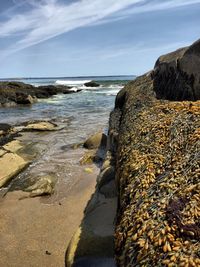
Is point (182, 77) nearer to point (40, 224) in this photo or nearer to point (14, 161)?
point (40, 224)

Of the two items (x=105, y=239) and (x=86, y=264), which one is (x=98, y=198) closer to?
(x=105, y=239)

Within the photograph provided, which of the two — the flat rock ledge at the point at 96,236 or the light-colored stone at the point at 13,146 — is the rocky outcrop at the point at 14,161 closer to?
→ the light-colored stone at the point at 13,146

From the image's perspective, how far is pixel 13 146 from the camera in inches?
502

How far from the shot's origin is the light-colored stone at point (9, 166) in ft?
30.3

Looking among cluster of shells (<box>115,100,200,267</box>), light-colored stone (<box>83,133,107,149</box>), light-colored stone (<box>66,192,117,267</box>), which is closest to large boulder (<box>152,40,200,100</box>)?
cluster of shells (<box>115,100,200,267</box>)

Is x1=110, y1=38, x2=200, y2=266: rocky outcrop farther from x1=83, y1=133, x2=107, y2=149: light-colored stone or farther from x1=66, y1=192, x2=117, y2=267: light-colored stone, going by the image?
x1=83, y1=133, x2=107, y2=149: light-colored stone

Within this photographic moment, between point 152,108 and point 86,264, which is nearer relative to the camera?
point 86,264

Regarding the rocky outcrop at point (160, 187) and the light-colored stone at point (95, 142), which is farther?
the light-colored stone at point (95, 142)

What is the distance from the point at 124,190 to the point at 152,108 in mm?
3184

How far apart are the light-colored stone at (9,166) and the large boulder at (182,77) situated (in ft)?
14.6

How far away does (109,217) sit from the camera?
6414 millimetres

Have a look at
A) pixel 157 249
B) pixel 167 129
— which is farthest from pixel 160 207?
pixel 167 129

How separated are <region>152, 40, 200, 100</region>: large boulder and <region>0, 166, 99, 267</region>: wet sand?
3.13 meters

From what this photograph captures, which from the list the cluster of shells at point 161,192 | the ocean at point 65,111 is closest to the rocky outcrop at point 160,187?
the cluster of shells at point 161,192
